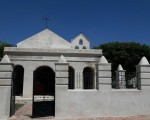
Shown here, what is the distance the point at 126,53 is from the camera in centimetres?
4678

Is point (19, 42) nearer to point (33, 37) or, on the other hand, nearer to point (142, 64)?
point (33, 37)

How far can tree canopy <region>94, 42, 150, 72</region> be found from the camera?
45906 millimetres

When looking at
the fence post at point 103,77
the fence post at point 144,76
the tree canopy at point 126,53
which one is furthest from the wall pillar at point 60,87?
the tree canopy at point 126,53

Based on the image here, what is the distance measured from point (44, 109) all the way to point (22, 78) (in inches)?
409

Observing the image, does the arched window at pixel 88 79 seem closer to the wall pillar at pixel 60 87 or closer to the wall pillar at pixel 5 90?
the wall pillar at pixel 60 87

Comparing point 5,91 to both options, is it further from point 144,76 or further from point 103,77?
point 144,76

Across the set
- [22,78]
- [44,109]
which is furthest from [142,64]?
[22,78]

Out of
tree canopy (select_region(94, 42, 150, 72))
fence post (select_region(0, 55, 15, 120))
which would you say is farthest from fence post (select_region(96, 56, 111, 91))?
tree canopy (select_region(94, 42, 150, 72))

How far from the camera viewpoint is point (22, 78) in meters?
22.5

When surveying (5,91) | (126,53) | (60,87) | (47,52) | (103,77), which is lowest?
(5,91)

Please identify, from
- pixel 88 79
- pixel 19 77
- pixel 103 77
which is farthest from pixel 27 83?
pixel 103 77

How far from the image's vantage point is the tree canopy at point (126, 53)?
151 ft

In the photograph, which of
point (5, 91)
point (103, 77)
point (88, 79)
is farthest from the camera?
point (88, 79)

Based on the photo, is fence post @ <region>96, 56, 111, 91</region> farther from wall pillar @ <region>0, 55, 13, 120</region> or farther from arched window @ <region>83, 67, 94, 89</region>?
arched window @ <region>83, 67, 94, 89</region>
